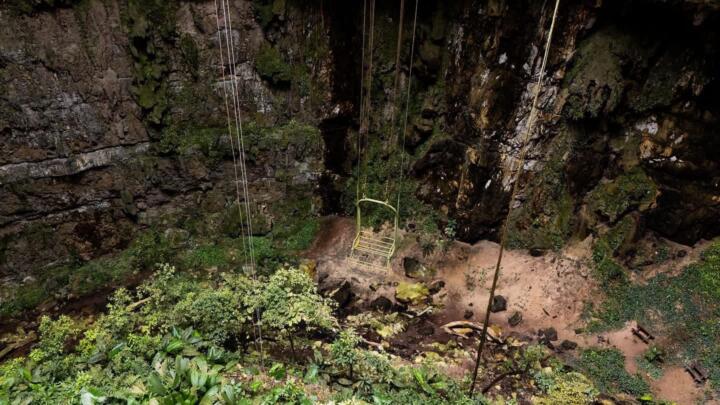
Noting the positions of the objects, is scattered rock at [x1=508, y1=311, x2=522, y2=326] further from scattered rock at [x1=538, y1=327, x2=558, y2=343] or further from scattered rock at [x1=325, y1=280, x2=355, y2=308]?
scattered rock at [x1=325, y1=280, x2=355, y2=308]

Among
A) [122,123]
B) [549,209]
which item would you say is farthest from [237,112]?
[549,209]

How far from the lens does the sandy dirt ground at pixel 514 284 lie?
8.82 meters

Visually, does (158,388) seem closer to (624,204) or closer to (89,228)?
(89,228)

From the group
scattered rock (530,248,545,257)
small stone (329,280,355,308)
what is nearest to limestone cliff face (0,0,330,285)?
small stone (329,280,355,308)

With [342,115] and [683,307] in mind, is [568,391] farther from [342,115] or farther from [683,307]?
[342,115]

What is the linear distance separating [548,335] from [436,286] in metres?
2.86

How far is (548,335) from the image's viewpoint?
30.1 ft

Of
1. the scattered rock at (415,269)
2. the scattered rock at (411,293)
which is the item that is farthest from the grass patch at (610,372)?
the scattered rock at (415,269)

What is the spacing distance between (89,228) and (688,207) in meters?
14.6

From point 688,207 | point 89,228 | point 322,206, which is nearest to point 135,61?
point 89,228

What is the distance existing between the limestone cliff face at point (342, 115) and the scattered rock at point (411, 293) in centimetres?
205

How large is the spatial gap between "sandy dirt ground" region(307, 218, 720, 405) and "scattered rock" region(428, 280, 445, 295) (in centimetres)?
12

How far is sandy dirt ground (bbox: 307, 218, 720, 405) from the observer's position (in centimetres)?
882

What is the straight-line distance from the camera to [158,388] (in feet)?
17.5
